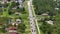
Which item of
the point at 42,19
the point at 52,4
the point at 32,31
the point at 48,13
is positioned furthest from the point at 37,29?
the point at 52,4

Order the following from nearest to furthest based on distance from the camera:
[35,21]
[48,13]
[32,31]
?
[32,31], [35,21], [48,13]

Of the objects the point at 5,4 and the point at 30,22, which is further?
the point at 5,4

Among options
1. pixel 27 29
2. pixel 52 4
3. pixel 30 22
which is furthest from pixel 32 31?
pixel 52 4

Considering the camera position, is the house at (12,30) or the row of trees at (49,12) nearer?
the house at (12,30)

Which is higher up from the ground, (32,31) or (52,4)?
(52,4)

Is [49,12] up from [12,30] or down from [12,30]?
up

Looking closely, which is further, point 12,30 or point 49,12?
point 49,12

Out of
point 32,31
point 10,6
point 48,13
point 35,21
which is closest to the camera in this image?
point 32,31

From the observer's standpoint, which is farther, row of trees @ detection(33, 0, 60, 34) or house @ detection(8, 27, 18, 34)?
row of trees @ detection(33, 0, 60, 34)

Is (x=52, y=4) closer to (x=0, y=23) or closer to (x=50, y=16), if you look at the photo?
(x=50, y=16)
